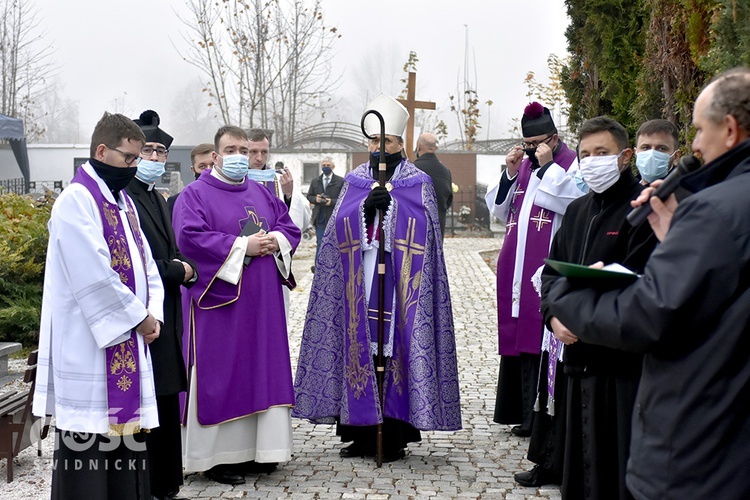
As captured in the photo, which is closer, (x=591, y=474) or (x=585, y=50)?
(x=591, y=474)

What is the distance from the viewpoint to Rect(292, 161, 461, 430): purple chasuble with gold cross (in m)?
5.94

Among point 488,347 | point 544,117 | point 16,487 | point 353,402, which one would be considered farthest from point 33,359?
point 488,347

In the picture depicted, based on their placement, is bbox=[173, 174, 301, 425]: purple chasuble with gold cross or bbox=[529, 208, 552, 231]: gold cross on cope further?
bbox=[529, 208, 552, 231]: gold cross on cope

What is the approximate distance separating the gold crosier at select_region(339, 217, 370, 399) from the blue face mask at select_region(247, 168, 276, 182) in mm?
1190

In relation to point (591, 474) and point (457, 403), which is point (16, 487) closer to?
point (457, 403)

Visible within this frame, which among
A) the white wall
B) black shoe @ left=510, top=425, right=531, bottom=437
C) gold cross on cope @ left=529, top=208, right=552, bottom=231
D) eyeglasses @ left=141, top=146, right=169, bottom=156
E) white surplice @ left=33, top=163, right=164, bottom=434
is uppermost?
the white wall

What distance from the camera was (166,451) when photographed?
5.02 metres

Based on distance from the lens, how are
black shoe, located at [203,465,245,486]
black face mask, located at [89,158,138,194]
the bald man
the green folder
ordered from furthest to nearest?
the bald man, black shoe, located at [203,465,245,486], black face mask, located at [89,158,138,194], the green folder

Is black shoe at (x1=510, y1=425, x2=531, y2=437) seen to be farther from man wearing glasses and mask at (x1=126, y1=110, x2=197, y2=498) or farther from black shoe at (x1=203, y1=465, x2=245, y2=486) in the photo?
man wearing glasses and mask at (x1=126, y1=110, x2=197, y2=498)

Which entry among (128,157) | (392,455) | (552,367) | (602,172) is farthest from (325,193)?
(602,172)

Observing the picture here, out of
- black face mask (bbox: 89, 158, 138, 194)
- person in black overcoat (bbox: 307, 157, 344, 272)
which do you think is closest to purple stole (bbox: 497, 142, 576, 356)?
black face mask (bbox: 89, 158, 138, 194)

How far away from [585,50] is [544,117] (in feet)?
11.1

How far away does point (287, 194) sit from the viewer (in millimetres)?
8008

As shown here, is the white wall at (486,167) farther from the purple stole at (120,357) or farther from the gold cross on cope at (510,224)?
the purple stole at (120,357)
